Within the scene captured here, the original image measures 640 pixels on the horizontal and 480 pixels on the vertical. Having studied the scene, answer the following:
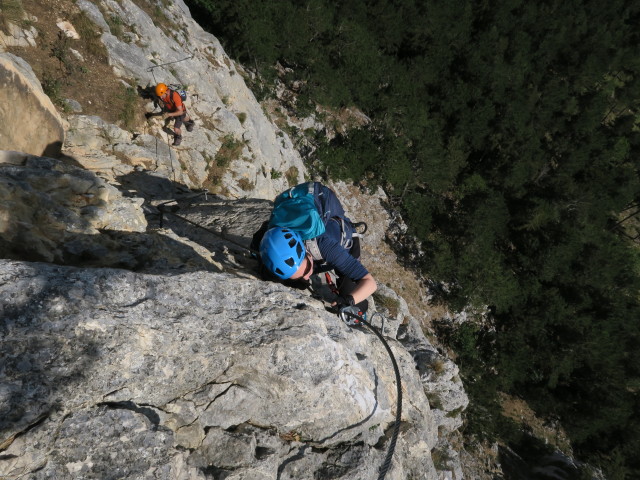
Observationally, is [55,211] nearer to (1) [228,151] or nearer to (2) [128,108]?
(2) [128,108]

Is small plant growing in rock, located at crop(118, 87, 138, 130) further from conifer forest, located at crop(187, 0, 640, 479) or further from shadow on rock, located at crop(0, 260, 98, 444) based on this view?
conifer forest, located at crop(187, 0, 640, 479)

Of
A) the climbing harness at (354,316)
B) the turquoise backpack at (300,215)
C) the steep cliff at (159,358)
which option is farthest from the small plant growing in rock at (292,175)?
the turquoise backpack at (300,215)

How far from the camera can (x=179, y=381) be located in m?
3.62

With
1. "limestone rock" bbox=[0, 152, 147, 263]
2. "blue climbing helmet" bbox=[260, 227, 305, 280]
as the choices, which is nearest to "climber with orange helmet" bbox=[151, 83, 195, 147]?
"limestone rock" bbox=[0, 152, 147, 263]

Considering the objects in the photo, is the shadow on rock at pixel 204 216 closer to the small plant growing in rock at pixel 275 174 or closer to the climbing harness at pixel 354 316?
the climbing harness at pixel 354 316

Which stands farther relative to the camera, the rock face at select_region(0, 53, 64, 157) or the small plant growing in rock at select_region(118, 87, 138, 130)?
the small plant growing in rock at select_region(118, 87, 138, 130)

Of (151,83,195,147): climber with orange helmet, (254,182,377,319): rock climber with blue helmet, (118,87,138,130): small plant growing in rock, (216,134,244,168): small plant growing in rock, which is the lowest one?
(216,134,244,168): small plant growing in rock

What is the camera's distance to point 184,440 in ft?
11.5

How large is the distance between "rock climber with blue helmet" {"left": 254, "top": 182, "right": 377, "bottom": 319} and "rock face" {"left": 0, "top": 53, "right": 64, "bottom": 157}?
5592mm

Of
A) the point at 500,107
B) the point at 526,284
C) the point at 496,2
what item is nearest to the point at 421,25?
the point at 500,107

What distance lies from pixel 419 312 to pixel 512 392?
12165 mm

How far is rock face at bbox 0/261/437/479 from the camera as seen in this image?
2871mm

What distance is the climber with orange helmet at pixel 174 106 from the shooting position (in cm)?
1177

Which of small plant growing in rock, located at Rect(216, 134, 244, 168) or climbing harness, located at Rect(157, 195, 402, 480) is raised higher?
climbing harness, located at Rect(157, 195, 402, 480)
